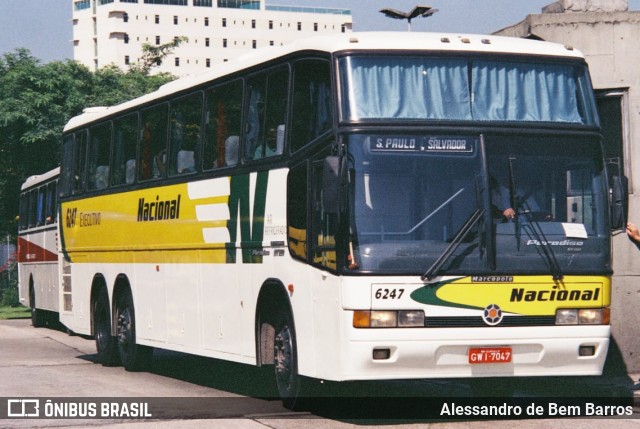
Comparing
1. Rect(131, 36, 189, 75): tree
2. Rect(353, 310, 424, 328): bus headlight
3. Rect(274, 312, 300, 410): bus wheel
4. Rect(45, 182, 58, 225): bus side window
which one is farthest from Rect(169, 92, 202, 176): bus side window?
Rect(131, 36, 189, 75): tree

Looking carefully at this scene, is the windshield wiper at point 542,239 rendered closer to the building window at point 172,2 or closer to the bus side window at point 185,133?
the bus side window at point 185,133

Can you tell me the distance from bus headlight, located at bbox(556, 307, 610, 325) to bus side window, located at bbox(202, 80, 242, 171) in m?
4.06

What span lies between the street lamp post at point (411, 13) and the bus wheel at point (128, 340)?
8.19 metres

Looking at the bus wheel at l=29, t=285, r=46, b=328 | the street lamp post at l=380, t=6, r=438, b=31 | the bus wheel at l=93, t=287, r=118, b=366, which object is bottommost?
the bus wheel at l=29, t=285, r=46, b=328

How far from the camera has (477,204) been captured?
1138cm

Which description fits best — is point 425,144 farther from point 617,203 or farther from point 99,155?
point 99,155

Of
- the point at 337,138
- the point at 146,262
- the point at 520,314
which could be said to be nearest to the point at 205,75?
the point at 146,262

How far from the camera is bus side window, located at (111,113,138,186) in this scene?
1792cm

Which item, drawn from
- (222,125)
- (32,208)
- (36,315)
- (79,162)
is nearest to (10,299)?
(36,315)

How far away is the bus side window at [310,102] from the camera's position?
11.9m

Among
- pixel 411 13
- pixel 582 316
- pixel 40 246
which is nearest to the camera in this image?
pixel 582 316

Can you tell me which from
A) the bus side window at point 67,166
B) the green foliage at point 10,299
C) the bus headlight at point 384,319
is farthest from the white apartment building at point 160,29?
the bus headlight at point 384,319

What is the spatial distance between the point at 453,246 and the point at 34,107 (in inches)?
1417

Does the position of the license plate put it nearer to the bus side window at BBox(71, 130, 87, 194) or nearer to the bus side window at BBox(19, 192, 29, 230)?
the bus side window at BBox(71, 130, 87, 194)
